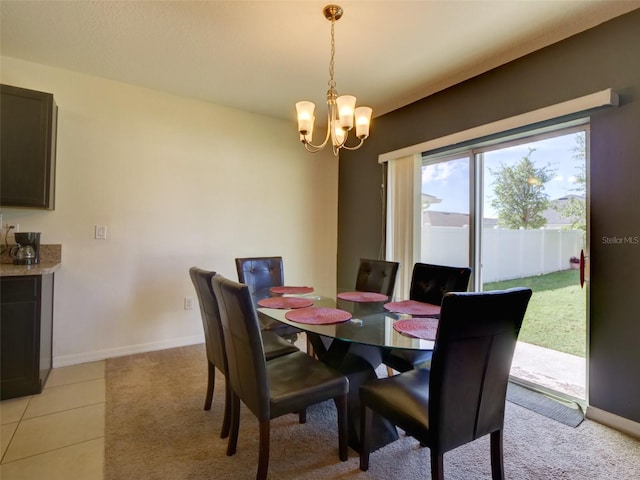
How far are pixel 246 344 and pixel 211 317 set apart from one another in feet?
1.77

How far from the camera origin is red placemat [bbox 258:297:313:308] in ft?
7.06

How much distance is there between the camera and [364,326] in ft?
5.84

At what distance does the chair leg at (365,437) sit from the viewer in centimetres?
161

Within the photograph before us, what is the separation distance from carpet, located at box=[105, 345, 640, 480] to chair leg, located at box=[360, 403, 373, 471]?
0.17 feet

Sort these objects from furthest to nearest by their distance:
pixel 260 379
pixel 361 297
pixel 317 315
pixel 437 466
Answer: pixel 361 297, pixel 317 315, pixel 260 379, pixel 437 466

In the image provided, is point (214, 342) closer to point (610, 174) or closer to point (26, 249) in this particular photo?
point (26, 249)

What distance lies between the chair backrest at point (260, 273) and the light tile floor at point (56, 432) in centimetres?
130

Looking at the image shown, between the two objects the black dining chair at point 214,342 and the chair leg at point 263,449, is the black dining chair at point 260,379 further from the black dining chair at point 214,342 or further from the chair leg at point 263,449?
the black dining chair at point 214,342

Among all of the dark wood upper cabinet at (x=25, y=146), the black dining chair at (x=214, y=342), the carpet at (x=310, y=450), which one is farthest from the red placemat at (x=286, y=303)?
the dark wood upper cabinet at (x=25, y=146)

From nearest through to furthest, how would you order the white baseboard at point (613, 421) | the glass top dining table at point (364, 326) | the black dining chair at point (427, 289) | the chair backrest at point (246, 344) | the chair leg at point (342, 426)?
the chair backrest at point (246, 344), the glass top dining table at point (364, 326), the chair leg at point (342, 426), the white baseboard at point (613, 421), the black dining chair at point (427, 289)

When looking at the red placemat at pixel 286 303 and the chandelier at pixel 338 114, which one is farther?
the red placemat at pixel 286 303

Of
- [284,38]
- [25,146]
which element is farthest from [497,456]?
[25,146]

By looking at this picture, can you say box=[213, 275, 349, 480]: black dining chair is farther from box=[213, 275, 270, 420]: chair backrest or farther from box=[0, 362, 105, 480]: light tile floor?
box=[0, 362, 105, 480]: light tile floor

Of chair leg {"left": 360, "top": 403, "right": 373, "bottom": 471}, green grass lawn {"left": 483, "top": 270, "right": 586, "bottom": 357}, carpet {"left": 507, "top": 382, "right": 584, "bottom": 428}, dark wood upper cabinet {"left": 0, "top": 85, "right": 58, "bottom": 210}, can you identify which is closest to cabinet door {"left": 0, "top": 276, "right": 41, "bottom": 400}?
dark wood upper cabinet {"left": 0, "top": 85, "right": 58, "bottom": 210}
